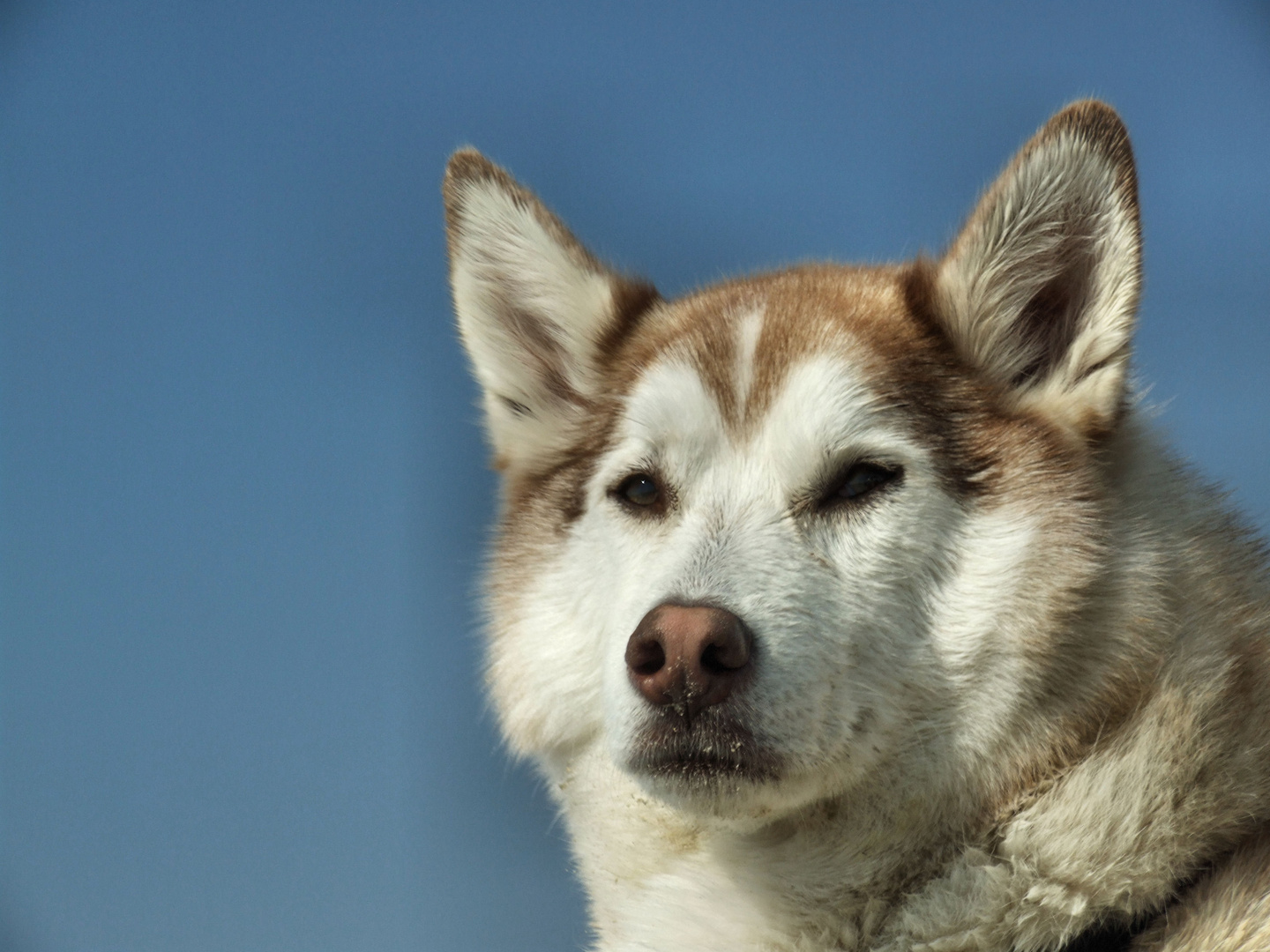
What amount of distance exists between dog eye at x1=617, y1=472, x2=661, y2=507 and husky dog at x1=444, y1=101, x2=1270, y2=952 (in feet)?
0.04

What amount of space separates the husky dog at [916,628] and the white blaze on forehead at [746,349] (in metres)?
0.02

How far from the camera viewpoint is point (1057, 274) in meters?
4.80

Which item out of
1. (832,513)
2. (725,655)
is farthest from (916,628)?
(725,655)

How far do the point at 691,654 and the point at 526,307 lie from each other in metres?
2.45

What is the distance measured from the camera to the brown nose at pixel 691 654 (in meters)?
3.85

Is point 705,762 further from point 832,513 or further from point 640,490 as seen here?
point 640,490

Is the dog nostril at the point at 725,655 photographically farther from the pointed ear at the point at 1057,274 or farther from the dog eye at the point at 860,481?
the pointed ear at the point at 1057,274

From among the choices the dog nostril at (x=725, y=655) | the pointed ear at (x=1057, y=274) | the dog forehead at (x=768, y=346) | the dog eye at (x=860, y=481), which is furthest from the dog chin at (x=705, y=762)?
the pointed ear at (x=1057, y=274)

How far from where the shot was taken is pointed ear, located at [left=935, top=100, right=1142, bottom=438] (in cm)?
448

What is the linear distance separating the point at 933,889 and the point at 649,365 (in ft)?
7.39

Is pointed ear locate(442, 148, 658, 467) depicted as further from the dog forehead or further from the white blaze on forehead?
the white blaze on forehead

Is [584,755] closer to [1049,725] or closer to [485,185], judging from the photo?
[1049,725]

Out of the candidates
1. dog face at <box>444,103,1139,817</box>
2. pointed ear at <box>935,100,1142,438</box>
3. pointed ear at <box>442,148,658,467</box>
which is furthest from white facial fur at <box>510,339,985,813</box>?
pointed ear at <box>442,148,658,467</box>

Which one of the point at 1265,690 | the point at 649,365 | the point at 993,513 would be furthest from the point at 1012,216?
the point at 1265,690
